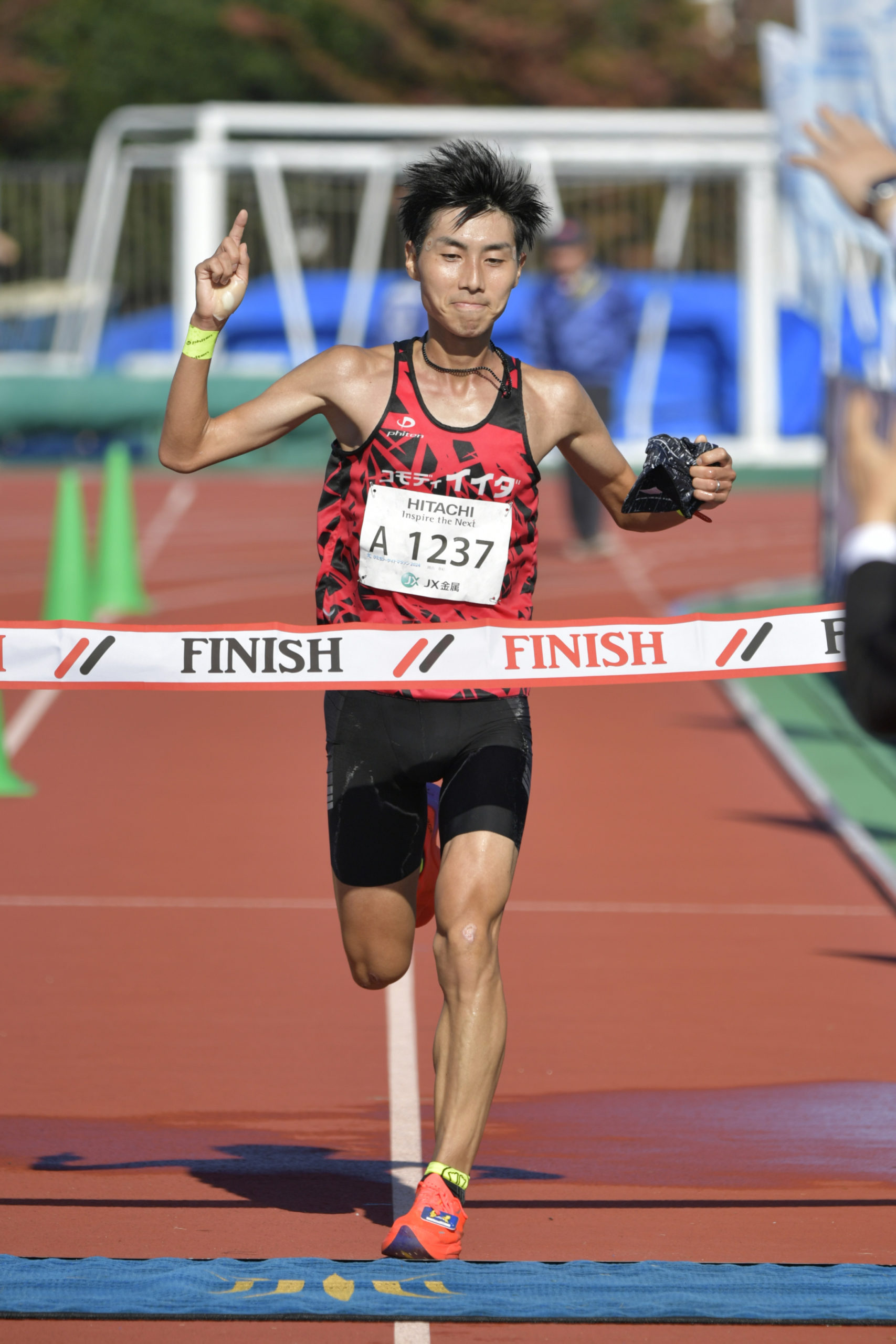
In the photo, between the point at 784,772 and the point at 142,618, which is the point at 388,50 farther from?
the point at 784,772

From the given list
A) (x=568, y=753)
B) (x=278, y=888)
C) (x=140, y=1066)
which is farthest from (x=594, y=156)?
(x=140, y=1066)

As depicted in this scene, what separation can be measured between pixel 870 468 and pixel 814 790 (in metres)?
7.31

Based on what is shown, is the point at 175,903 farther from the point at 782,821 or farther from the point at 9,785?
the point at 782,821

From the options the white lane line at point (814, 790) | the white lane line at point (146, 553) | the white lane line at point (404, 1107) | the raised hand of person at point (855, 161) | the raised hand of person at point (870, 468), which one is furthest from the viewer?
the white lane line at point (146, 553)

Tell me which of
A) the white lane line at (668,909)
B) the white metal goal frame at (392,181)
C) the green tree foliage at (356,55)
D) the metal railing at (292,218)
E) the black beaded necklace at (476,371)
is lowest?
the white lane line at (668,909)

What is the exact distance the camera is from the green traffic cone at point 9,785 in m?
10.3

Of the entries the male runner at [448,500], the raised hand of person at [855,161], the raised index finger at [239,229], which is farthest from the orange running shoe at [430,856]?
the raised hand of person at [855,161]

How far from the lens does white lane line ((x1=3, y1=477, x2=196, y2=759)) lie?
12.1 metres

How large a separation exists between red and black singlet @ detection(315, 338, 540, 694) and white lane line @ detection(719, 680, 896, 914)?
150 inches

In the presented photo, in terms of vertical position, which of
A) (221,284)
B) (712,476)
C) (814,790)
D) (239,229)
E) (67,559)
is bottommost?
(712,476)

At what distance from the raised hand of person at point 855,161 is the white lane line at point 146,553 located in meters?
3.87

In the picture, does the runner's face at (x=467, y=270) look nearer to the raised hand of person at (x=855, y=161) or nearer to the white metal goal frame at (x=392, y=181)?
the raised hand of person at (x=855, y=161)

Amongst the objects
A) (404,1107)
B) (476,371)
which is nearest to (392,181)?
(404,1107)

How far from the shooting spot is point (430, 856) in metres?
5.09
